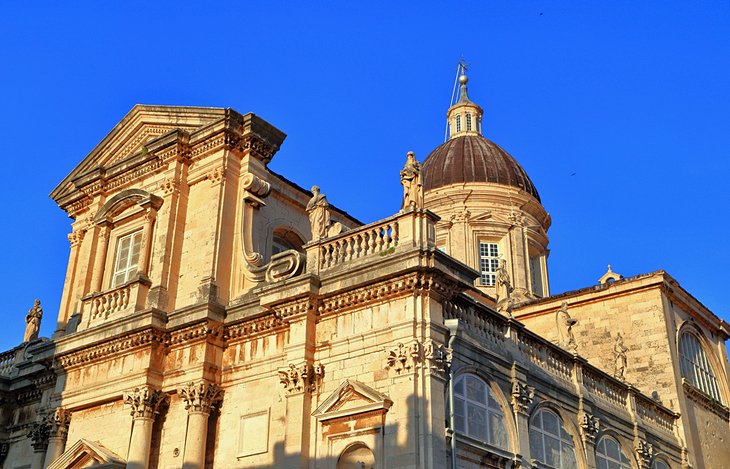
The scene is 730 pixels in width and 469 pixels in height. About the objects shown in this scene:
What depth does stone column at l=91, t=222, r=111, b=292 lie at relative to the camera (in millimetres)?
21953

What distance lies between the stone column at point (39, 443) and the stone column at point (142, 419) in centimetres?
320

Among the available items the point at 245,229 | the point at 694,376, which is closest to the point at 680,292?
the point at 694,376

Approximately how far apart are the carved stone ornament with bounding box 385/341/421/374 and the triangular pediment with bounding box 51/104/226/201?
9.22 m

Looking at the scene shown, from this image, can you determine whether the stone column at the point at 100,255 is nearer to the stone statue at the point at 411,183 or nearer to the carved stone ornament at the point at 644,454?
the stone statue at the point at 411,183

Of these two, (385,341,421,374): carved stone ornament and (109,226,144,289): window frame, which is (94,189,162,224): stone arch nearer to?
(109,226,144,289): window frame

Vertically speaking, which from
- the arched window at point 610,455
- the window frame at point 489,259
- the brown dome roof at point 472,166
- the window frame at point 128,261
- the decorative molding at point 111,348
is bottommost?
the arched window at point 610,455

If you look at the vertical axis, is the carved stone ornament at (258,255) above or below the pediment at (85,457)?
above

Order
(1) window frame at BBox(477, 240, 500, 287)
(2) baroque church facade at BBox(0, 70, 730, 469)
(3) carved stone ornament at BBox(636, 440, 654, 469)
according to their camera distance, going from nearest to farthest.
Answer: (2) baroque church facade at BBox(0, 70, 730, 469), (3) carved stone ornament at BBox(636, 440, 654, 469), (1) window frame at BBox(477, 240, 500, 287)

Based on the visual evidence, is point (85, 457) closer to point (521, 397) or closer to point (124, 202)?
point (124, 202)

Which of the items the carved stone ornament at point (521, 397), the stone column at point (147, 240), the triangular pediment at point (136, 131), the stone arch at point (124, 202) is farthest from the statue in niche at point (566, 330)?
the stone arch at point (124, 202)

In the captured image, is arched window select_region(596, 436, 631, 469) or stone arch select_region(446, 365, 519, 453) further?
arched window select_region(596, 436, 631, 469)

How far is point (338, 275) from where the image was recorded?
A: 16281 mm

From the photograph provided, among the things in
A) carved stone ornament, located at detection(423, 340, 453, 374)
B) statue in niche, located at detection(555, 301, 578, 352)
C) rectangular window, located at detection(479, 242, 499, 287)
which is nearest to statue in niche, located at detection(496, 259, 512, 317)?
statue in niche, located at detection(555, 301, 578, 352)

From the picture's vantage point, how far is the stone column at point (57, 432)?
1978cm
